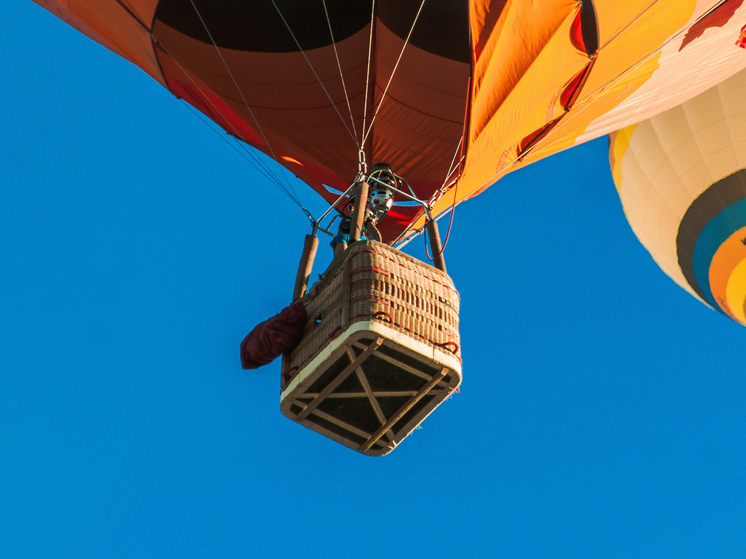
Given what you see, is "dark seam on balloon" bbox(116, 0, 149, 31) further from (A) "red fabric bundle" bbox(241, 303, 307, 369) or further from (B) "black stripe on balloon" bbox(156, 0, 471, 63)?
(A) "red fabric bundle" bbox(241, 303, 307, 369)

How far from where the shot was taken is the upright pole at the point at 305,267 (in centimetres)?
347

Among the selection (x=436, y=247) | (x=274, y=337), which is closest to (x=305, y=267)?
(x=274, y=337)

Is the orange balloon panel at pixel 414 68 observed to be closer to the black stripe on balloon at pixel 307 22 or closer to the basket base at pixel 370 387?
the black stripe on balloon at pixel 307 22

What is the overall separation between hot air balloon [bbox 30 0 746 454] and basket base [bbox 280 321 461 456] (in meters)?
0.03

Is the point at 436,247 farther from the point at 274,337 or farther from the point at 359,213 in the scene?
the point at 274,337

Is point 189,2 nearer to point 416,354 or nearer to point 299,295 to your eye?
point 299,295

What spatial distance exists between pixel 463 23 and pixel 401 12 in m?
0.41

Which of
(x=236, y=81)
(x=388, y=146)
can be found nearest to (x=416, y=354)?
(x=388, y=146)

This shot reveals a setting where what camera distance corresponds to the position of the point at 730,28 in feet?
16.6

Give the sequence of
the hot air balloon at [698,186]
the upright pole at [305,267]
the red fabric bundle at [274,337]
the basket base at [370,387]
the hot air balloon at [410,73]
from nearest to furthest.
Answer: the basket base at [370,387], the red fabric bundle at [274,337], the upright pole at [305,267], the hot air balloon at [410,73], the hot air balloon at [698,186]

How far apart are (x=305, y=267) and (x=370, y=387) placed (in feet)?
2.08

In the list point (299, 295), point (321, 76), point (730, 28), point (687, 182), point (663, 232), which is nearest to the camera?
point (299, 295)

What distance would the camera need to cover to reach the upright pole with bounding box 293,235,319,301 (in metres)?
3.47

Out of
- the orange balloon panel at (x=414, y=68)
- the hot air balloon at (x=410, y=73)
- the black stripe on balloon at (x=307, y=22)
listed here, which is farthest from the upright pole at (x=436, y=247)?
the black stripe on balloon at (x=307, y=22)
